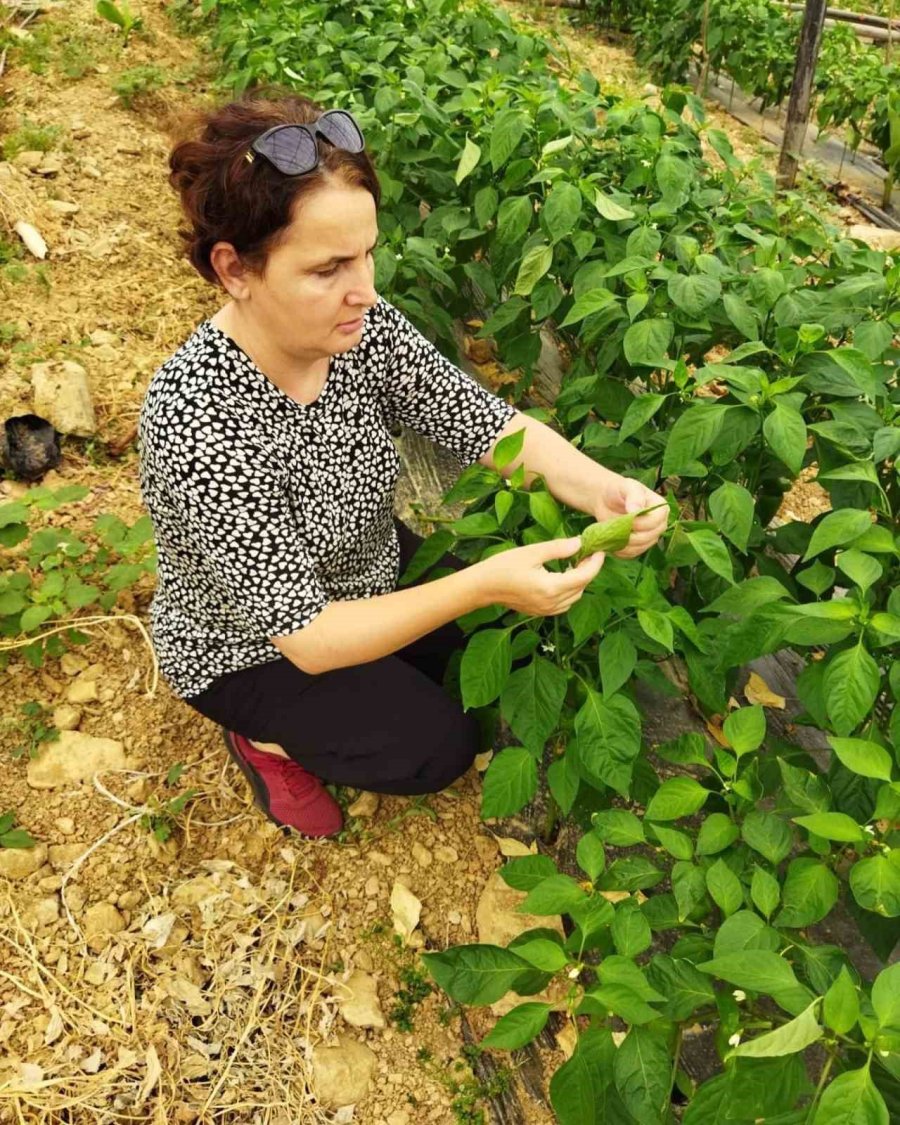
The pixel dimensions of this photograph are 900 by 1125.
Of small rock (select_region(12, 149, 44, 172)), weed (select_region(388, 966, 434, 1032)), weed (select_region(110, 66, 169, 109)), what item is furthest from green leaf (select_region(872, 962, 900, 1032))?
weed (select_region(110, 66, 169, 109))

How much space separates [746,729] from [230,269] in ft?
3.69

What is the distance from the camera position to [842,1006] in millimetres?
1144

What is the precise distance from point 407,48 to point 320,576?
2167 millimetres

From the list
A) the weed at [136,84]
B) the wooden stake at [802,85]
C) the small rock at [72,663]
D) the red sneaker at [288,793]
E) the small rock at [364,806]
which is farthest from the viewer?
the weed at [136,84]

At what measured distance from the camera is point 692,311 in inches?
76.7

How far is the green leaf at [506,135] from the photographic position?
7.67 ft

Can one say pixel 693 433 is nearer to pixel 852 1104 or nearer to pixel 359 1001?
pixel 852 1104

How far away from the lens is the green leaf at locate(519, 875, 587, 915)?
1.46m

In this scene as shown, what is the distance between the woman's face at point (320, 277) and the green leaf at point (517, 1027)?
3.62 ft

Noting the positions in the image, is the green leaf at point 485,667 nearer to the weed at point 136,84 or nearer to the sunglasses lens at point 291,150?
the sunglasses lens at point 291,150

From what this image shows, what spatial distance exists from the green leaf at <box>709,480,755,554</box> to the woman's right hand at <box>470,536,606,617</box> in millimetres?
275

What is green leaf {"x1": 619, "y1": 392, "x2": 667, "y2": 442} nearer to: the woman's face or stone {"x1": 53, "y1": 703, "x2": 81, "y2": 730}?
the woman's face

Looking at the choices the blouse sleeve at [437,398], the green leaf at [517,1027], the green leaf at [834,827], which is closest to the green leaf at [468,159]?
the blouse sleeve at [437,398]

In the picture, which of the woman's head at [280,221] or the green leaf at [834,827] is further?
the woman's head at [280,221]
